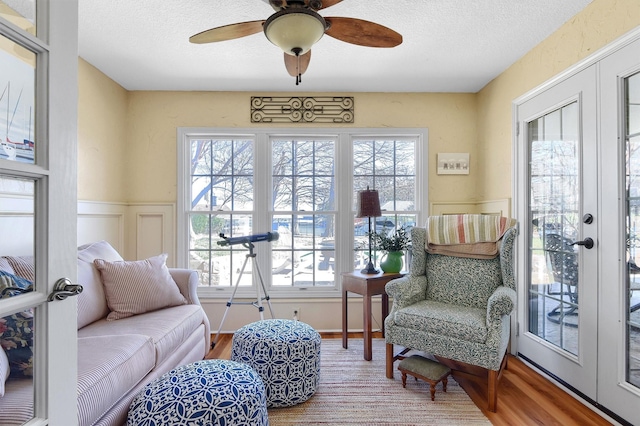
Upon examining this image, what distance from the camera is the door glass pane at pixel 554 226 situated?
2.25 m

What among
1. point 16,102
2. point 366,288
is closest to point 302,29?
point 16,102

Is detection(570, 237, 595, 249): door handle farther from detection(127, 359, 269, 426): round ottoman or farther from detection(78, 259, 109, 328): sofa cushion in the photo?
detection(78, 259, 109, 328): sofa cushion

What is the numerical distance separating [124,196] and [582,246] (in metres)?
3.85

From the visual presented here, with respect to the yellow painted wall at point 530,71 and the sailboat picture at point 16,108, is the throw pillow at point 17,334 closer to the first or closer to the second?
the sailboat picture at point 16,108

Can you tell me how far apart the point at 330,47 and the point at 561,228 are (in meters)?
2.10

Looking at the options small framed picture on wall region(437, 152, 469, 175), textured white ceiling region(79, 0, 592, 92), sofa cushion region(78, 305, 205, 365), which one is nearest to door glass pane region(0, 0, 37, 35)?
textured white ceiling region(79, 0, 592, 92)

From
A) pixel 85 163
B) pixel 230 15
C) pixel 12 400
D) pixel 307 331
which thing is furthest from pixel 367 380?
pixel 85 163

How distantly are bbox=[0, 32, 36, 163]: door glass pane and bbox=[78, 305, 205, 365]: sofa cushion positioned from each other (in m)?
1.46

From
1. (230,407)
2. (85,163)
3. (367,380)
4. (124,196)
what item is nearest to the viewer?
(230,407)

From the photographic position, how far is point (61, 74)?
2.66ft

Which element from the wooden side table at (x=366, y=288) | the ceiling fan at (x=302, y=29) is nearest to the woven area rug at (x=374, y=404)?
the wooden side table at (x=366, y=288)

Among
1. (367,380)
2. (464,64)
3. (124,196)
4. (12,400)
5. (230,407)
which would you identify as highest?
(464,64)

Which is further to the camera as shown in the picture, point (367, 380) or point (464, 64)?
point (464, 64)

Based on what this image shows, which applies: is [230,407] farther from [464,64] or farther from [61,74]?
[464,64]
